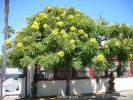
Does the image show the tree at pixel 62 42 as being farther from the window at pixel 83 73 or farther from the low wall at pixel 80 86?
the window at pixel 83 73

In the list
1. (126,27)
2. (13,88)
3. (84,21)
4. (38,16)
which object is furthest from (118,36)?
(13,88)

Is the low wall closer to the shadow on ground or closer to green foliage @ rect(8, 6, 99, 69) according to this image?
the shadow on ground

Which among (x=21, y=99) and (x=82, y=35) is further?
(x=21, y=99)

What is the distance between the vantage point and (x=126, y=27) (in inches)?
662

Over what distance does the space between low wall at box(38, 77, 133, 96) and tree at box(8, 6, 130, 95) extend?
3965 millimetres

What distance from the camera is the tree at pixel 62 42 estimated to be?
49.2 feet

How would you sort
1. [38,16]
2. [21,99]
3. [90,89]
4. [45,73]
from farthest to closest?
[90,89] < [45,73] < [21,99] < [38,16]

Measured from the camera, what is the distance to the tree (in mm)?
14992

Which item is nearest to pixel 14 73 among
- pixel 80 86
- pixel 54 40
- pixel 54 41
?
pixel 80 86

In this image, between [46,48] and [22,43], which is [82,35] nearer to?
[46,48]

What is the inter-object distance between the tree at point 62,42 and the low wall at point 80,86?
3965 millimetres

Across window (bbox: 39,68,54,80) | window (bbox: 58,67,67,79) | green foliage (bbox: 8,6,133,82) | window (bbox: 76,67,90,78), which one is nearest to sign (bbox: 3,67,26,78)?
window (bbox: 39,68,54,80)

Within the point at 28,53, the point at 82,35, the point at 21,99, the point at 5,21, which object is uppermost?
the point at 5,21

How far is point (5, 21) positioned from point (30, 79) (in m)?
4.82
